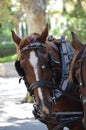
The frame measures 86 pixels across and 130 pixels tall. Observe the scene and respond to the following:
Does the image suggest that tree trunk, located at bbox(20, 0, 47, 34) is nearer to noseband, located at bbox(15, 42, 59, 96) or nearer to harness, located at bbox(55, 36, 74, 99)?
harness, located at bbox(55, 36, 74, 99)

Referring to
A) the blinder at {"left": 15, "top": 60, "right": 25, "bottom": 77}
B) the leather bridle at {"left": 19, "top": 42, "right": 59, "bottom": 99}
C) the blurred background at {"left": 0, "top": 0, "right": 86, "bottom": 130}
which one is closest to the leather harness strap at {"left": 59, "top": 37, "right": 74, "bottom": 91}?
the leather bridle at {"left": 19, "top": 42, "right": 59, "bottom": 99}

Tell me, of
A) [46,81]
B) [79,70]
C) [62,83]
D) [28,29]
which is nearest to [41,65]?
[46,81]

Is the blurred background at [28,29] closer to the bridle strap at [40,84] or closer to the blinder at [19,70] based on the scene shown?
the blinder at [19,70]

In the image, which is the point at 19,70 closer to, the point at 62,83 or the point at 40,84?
the point at 40,84

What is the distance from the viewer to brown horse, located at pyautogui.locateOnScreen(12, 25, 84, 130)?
178 inches

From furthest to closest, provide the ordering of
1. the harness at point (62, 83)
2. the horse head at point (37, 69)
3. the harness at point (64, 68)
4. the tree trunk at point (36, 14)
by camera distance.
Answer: the tree trunk at point (36, 14)
the harness at point (64, 68)
the harness at point (62, 83)
the horse head at point (37, 69)

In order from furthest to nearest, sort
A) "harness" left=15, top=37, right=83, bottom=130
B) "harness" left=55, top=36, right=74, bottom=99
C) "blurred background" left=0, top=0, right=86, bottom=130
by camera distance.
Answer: "blurred background" left=0, top=0, right=86, bottom=130 → "harness" left=55, top=36, right=74, bottom=99 → "harness" left=15, top=37, right=83, bottom=130

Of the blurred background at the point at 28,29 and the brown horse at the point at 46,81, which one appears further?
the blurred background at the point at 28,29

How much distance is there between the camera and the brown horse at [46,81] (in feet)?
14.8

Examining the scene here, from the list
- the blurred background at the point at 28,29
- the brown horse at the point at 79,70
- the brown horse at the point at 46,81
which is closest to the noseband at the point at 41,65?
the brown horse at the point at 46,81

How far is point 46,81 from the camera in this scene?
15.0 feet

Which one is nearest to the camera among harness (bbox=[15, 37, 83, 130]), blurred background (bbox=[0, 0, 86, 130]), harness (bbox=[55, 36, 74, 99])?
harness (bbox=[15, 37, 83, 130])

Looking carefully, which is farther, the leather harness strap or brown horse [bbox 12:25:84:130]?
the leather harness strap

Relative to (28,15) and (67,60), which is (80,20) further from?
(67,60)
